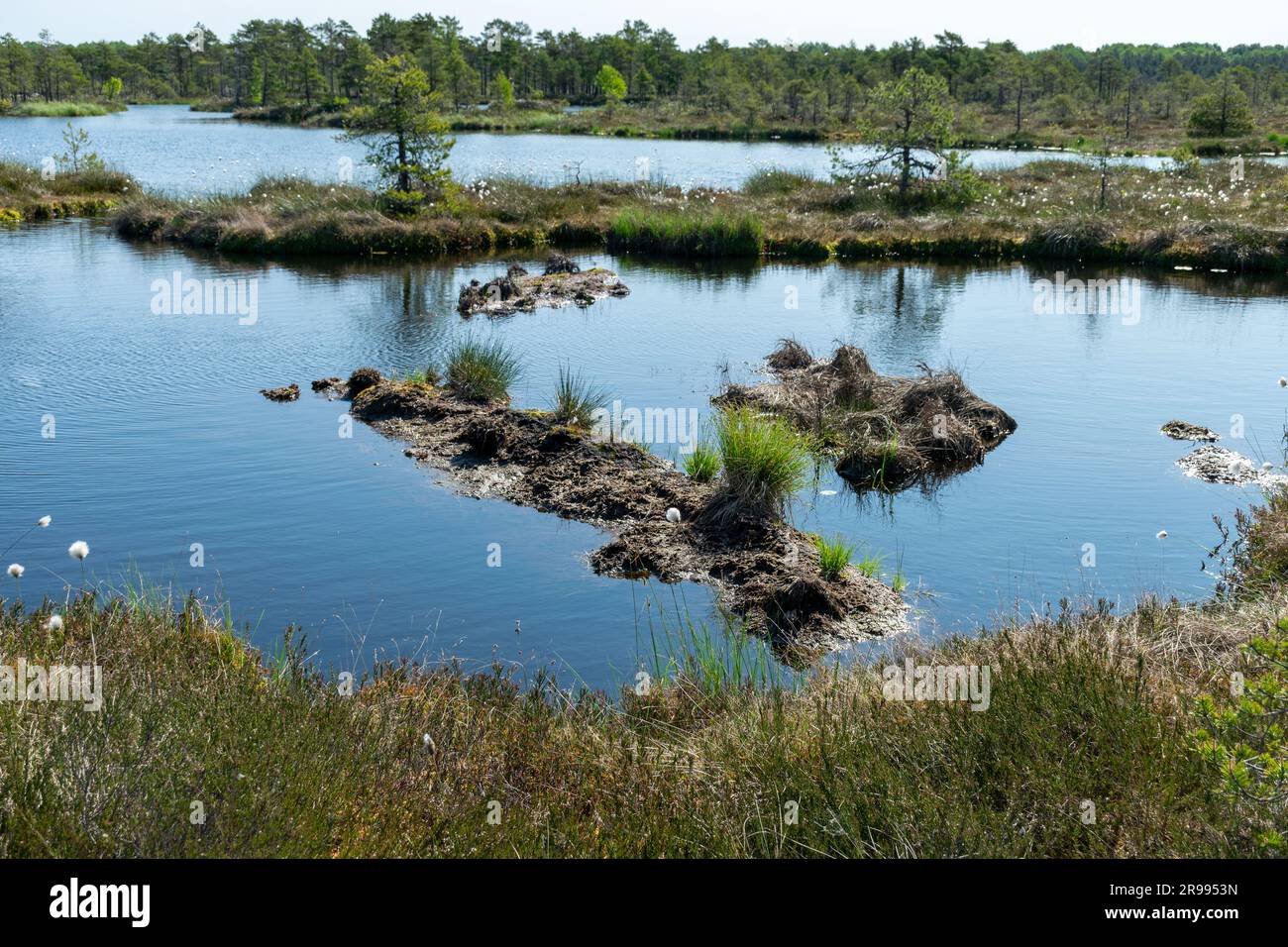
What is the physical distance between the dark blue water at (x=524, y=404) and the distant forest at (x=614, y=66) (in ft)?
204

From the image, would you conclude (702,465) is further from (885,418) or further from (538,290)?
(538,290)

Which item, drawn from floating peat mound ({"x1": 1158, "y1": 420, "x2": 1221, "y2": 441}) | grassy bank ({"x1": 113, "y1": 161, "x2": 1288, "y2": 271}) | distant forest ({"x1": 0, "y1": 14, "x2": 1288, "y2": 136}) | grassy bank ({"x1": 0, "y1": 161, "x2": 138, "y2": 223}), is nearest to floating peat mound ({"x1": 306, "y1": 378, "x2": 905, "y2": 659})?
floating peat mound ({"x1": 1158, "y1": 420, "x2": 1221, "y2": 441})

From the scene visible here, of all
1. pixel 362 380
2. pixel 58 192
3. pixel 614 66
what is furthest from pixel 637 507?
pixel 614 66

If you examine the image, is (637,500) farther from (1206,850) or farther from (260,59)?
(260,59)

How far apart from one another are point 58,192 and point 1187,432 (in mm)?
36708

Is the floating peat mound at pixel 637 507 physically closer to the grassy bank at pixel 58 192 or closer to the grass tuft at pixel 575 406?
the grass tuft at pixel 575 406

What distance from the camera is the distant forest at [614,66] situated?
93.9 metres

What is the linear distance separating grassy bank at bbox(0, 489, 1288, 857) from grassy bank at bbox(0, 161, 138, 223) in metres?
33.3

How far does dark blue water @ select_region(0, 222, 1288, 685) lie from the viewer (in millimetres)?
10336

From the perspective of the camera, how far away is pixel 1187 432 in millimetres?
16016

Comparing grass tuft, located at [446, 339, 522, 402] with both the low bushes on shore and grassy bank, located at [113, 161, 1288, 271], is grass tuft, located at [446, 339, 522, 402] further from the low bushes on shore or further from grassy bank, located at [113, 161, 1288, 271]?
grassy bank, located at [113, 161, 1288, 271]

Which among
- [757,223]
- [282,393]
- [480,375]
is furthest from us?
[757,223]

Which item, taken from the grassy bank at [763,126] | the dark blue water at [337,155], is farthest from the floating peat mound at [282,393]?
the grassy bank at [763,126]
